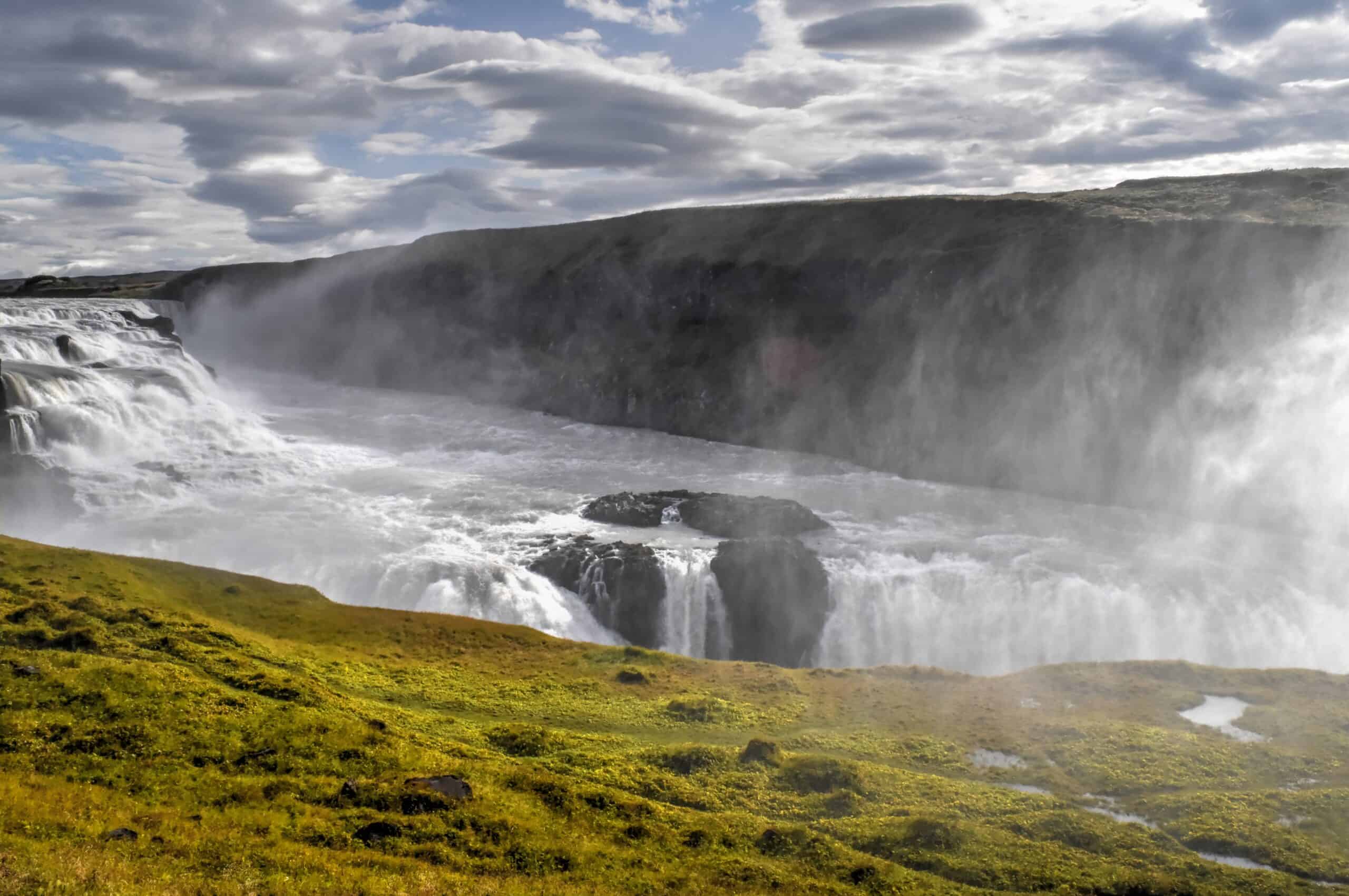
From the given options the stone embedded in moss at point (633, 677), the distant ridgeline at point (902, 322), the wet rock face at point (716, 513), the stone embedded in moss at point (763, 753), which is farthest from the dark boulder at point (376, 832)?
the distant ridgeline at point (902, 322)

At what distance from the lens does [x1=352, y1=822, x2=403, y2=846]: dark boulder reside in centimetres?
1588

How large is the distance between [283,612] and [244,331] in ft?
289

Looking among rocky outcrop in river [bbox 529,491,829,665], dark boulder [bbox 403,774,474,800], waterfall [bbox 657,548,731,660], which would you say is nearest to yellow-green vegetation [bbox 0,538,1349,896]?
dark boulder [bbox 403,774,474,800]

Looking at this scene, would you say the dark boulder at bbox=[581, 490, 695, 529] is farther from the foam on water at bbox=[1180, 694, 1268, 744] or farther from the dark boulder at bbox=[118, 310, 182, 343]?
the dark boulder at bbox=[118, 310, 182, 343]

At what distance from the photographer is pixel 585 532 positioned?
49562 millimetres

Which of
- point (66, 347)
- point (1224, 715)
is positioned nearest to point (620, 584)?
point (1224, 715)

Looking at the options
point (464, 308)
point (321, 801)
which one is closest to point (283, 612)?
point (321, 801)

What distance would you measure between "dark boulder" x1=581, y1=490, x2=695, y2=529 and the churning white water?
1263mm

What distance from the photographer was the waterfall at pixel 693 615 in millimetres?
42844

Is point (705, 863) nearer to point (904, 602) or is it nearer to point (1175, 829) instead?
point (1175, 829)

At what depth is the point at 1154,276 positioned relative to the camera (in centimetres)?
6519

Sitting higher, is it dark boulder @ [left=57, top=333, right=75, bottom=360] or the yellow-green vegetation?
dark boulder @ [left=57, top=333, right=75, bottom=360]

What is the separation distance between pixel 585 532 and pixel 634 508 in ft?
13.7

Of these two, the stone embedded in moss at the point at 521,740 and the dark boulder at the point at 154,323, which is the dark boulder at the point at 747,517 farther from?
the dark boulder at the point at 154,323
